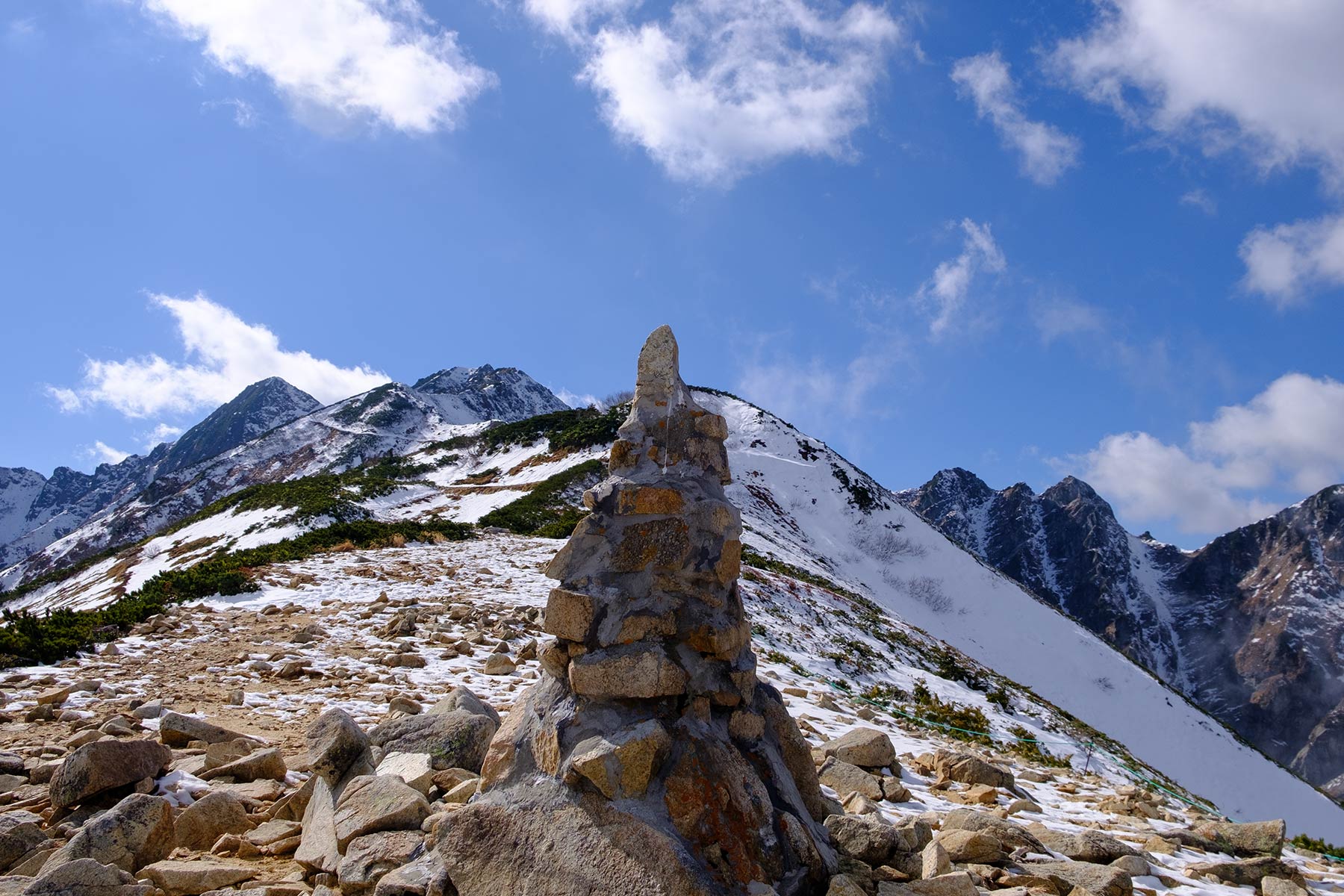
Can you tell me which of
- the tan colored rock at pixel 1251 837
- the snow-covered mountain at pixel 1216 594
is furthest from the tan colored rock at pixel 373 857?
the snow-covered mountain at pixel 1216 594

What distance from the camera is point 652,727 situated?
13.3ft

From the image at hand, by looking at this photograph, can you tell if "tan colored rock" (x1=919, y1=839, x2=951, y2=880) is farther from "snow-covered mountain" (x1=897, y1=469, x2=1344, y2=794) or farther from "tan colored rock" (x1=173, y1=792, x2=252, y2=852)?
"snow-covered mountain" (x1=897, y1=469, x2=1344, y2=794)

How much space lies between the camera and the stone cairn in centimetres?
377

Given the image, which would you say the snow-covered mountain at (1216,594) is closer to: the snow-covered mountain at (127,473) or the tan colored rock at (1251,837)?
the tan colored rock at (1251,837)

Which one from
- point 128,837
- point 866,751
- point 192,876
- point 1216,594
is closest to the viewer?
point 192,876

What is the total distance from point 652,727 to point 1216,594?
538 ft

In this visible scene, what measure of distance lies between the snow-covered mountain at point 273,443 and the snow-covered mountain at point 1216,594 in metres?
75.6

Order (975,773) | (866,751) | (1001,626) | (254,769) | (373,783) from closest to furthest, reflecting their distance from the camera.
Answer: (373,783)
(254,769)
(866,751)
(975,773)
(1001,626)

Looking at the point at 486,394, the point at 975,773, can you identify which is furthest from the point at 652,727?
the point at 486,394

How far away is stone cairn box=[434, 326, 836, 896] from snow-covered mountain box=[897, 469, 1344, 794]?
103m

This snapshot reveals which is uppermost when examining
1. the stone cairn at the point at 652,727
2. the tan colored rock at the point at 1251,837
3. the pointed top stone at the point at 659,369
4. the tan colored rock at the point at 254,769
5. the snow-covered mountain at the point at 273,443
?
the snow-covered mountain at the point at 273,443

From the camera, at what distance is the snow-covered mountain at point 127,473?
483 feet

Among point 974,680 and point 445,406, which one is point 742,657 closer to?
point 974,680

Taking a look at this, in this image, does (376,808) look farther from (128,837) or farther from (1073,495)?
(1073,495)
